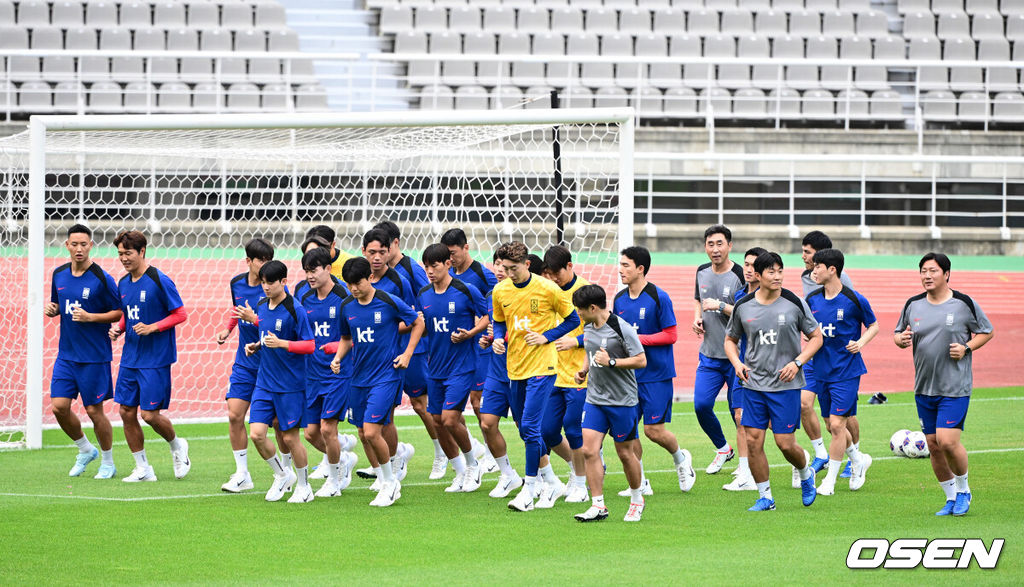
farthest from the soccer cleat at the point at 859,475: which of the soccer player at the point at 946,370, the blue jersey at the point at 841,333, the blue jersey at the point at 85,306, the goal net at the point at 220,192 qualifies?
the blue jersey at the point at 85,306

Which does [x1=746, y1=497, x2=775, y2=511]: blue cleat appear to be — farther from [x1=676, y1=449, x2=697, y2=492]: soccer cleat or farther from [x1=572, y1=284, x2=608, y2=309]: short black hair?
[x1=572, y1=284, x2=608, y2=309]: short black hair

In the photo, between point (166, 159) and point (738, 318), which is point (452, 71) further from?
point (738, 318)

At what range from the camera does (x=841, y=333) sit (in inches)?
394

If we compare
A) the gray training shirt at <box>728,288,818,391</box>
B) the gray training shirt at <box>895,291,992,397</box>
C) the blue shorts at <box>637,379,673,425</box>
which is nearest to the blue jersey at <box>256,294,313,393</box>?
the blue shorts at <box>637,379,673,425</box>

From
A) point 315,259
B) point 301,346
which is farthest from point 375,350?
point 315,259

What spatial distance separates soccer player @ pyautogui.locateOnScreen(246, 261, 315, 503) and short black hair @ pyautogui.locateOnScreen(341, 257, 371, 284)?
0.59m

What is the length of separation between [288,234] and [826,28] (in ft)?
46.6

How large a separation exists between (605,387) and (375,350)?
1.86 metres

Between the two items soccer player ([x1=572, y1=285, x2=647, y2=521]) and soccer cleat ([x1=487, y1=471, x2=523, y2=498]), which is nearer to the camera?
soccer player ([x1=572, y1=285, x2=647, y2=521])

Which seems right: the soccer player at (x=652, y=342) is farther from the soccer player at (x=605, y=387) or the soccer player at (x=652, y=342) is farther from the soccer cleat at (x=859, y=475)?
the soccer cleat at (x=859, y=475)

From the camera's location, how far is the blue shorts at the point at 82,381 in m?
10.6

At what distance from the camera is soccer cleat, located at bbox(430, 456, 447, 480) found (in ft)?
35.1

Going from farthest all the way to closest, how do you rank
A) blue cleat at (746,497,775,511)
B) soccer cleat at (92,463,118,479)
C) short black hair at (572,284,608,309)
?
soccer cleat at (92,463,118,479), blue cleat at (746,497,775,511), short black hair at (572,284,608,309)

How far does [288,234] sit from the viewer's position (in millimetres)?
21141
